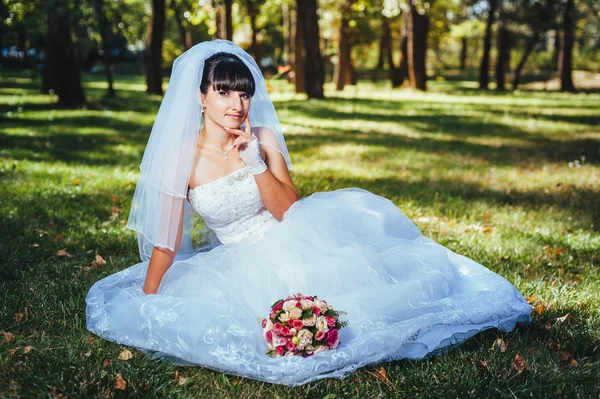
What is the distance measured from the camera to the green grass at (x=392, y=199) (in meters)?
3.18

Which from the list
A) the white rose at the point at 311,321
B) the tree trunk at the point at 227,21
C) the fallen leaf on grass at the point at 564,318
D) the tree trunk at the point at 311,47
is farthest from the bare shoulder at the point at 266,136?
the tree trunk at the point at 227,21

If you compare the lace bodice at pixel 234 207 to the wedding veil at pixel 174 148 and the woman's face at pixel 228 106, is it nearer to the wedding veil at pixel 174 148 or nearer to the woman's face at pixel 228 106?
the wedding veil at pixel 174 148

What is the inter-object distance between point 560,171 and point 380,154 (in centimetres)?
317

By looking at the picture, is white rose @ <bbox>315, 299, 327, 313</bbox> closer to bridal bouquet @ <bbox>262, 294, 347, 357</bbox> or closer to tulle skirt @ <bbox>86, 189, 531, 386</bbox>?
bridal bouquet @ <bbox>262, 294, 347, 357</bbox>

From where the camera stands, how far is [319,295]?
3.53 m

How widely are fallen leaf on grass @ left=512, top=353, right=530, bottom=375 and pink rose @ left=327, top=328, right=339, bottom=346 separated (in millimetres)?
1104

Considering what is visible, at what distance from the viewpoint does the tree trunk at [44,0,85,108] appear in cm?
1559

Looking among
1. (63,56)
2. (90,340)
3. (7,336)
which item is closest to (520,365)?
(90,340)

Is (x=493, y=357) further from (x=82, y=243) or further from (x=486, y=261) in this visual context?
(x=82, y=243)

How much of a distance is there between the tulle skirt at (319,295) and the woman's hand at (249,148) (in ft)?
1.49

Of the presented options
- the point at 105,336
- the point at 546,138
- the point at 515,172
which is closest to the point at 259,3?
the point at 546,138

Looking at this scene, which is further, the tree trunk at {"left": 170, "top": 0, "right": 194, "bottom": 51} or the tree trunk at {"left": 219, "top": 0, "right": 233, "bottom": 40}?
the tree trunk at {"left": 170, "top": 0, "right": 194, "bottom": 51}

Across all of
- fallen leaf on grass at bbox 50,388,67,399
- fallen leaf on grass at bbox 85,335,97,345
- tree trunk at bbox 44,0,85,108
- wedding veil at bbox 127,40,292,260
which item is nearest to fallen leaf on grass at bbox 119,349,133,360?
fallen leaf on grass at bbox 85,335,97,345

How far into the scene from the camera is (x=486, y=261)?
17.2ft
